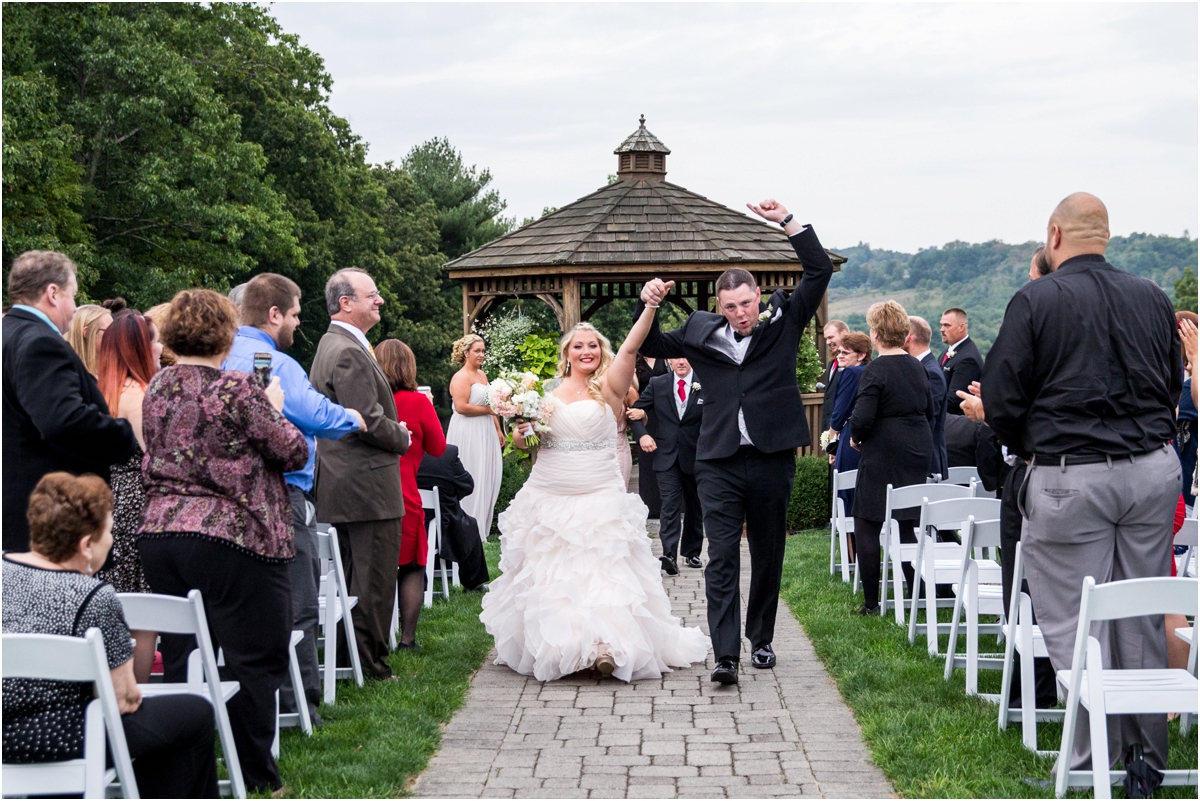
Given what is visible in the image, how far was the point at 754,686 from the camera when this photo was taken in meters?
6.66

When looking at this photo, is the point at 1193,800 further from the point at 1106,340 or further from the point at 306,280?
the point at 306,280

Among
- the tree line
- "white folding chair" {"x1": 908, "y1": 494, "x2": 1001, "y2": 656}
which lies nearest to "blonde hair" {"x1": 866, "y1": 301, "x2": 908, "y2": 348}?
"white folding chair" {"x1": 908, "y1": 494, "x2": 1001, "y2": 656}

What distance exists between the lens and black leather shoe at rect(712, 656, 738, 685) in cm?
658

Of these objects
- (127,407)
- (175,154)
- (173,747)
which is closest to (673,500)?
(127,407)

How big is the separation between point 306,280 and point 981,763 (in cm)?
3626

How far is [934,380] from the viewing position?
9.44 metres

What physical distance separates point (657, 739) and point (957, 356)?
20.0ft

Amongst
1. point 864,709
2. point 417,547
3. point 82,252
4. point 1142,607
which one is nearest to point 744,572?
point 417,547

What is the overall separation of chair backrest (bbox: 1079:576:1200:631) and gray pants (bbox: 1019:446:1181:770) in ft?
1.79

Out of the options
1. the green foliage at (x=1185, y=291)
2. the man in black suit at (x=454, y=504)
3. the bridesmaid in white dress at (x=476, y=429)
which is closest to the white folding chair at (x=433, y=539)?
the man in black suit at (x=454, y=504)

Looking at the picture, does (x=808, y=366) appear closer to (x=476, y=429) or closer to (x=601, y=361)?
(x=476, y=429)

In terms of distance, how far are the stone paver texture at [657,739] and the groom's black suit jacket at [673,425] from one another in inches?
158

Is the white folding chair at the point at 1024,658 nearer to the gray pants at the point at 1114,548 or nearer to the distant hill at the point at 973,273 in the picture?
the gray pants at the point at 1114,548

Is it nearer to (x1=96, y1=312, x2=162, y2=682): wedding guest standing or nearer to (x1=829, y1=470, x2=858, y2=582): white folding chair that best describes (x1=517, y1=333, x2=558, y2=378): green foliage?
(x1=829, y1=470, x2=858, y2=582): white folding chair
